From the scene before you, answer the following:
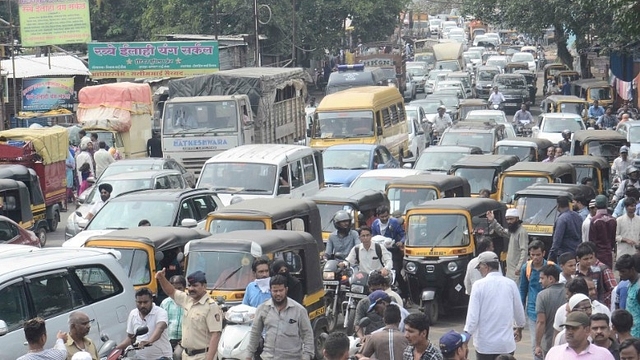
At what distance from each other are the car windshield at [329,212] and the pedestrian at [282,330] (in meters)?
7.99

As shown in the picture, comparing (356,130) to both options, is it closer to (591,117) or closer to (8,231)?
(591,117)

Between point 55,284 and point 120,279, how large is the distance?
0.92 metres

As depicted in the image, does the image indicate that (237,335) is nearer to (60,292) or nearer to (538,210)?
(60,292)

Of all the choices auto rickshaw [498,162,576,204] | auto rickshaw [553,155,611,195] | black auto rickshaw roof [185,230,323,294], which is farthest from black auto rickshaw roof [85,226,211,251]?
auto rickshaw [553,155,611,195]

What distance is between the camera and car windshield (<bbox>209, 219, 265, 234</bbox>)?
15.4m

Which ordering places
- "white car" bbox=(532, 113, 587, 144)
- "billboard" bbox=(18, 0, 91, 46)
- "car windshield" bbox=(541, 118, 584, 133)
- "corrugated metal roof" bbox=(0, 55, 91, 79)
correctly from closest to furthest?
1. "white car" bbox=(532, 113, 587, 144)
2. "car windshield" bbox=(541, 118, 584, 133)
3. "billboard" bbox=(18, 0, 91, 46)
4. "corrugated metal roof" bbox=(0, 55, 91, 79)

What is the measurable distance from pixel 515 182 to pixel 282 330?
11.6 metres

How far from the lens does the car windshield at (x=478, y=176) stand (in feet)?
73.2

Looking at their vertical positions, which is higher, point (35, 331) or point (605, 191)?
point (35, 331)

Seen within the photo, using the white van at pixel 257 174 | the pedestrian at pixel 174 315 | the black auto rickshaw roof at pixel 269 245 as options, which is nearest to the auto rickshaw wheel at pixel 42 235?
the white van at pixel 257 174

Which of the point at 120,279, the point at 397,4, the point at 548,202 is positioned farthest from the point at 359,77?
the point at 120,279

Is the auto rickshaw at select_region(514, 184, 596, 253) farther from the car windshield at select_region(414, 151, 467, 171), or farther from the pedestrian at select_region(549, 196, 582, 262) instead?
the car windshield at select_region(414, 151, 467, 171)

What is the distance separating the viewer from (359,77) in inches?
1831

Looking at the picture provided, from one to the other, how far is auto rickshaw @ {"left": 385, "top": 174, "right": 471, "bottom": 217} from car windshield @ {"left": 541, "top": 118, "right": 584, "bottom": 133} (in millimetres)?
13677
